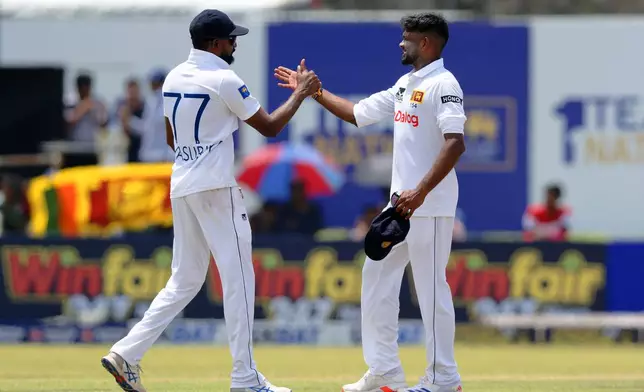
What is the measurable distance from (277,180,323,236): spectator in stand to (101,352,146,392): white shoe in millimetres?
9019

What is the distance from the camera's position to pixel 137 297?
1586 cm

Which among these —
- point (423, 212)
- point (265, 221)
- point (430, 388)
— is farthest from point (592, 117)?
point (430, 388)

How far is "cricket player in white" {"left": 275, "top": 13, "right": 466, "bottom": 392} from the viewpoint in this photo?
8.20m

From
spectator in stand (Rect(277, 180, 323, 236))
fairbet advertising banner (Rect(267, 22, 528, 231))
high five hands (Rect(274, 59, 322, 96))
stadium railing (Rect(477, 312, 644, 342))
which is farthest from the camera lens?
fairbet advertising banner (Rect(267, 22, 528, 231))

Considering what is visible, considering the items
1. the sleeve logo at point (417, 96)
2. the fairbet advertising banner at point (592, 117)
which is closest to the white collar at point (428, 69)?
the sleeve logo at point (417, 96)

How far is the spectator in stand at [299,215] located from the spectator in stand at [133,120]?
92.3 inches

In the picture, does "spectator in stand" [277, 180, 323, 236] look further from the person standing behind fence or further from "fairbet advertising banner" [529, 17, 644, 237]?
"fairbet advertising banner" [529, 17, 644, 237]

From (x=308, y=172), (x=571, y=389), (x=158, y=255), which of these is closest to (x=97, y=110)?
(x=308, y=172)

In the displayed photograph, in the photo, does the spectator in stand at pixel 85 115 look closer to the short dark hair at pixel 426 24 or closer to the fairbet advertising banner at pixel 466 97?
the fairbet advertising banner at pixel 466 97

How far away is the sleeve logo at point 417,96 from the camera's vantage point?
833 centimetres

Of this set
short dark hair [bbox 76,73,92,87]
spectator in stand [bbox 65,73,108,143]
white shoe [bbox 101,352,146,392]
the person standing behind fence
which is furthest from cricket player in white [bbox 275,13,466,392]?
short dark hair [bbox 76,73,92,87]

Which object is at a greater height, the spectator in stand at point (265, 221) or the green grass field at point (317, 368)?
the spectator in stand at point (265, 221)

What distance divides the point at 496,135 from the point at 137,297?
736 centimetres

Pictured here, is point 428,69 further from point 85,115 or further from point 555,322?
point 85,115
